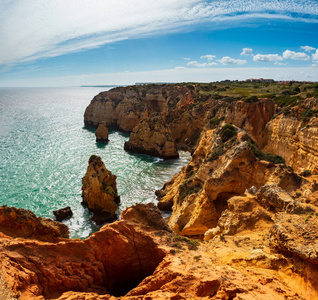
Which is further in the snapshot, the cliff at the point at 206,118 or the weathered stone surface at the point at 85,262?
the cliff at the point at 206,118

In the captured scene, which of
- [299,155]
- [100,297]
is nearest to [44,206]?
[100,297]

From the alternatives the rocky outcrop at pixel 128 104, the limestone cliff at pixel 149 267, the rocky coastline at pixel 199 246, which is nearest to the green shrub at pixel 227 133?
the rocky coastline at pixel 199 246

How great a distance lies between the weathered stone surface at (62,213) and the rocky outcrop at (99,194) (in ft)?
9.18

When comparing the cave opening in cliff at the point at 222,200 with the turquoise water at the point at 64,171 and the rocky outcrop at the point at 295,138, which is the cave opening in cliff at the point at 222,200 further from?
the turquoise water at the point at 64,171

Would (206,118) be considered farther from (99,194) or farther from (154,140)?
(99,194)

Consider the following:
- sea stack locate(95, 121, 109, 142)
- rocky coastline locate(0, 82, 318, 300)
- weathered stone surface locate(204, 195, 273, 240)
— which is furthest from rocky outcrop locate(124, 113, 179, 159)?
weathered stone surface locate(204, 195, 273, 240)

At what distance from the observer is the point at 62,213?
29062 mm

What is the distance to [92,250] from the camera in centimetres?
992

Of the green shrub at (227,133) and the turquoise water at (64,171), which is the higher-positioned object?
the green shrub at (227,133)

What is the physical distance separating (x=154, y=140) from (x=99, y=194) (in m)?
28.0

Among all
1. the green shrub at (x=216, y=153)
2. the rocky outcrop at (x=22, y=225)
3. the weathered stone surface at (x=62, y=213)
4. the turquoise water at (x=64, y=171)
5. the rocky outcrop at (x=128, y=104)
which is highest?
the rocky outcrop at (x=128, y=104)

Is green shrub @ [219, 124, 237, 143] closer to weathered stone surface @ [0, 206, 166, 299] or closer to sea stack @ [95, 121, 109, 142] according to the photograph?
weathered stone surface @ [0, 206, 166, 299]

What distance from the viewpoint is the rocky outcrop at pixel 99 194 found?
29.6 meters

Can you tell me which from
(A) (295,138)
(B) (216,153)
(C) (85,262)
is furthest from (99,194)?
(A) (295,138)
